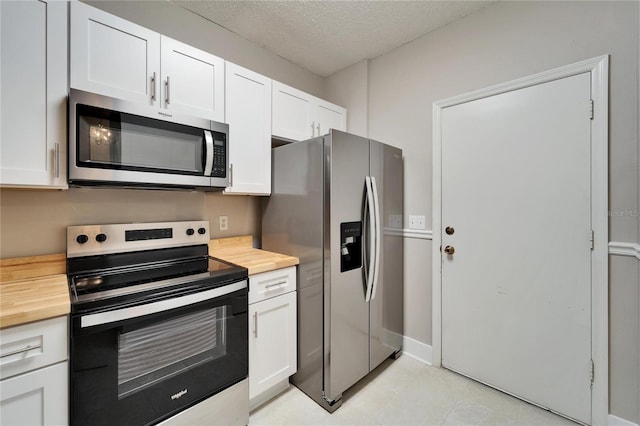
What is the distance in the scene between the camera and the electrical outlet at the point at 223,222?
2.17 m

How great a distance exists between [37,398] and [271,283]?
3.49 ft

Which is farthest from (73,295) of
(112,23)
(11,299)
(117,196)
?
(112,23)

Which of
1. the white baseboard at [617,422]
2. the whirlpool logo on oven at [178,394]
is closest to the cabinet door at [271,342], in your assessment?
the whirlpool logo on oven at [178,394]

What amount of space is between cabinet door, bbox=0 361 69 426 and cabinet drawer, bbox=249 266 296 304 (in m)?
0.84

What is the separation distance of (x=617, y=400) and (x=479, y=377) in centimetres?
71

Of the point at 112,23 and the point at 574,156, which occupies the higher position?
the point at 112,23

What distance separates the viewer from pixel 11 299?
1.10m

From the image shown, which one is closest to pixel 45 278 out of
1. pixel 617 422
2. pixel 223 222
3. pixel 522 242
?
pixel 223 222

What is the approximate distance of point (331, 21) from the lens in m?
2.12

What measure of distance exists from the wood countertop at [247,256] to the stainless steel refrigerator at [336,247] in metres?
0.12

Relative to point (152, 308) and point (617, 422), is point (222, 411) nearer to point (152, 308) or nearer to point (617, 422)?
point (152, 308)

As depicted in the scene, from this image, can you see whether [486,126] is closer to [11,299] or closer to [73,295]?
[73,295]

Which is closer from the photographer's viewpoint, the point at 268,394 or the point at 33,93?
the point at 33,93

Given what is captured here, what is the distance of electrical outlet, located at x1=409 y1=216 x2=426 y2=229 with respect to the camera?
2.32 meters
